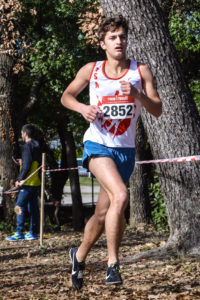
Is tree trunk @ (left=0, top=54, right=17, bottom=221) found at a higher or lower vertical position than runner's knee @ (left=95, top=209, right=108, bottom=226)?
higher

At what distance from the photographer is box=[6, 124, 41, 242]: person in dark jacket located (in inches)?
375

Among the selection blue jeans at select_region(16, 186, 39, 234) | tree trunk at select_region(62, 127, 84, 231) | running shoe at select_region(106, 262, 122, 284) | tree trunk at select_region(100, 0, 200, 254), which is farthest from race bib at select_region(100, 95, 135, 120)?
tree trunk at select_region(62, 127, 84, 231)

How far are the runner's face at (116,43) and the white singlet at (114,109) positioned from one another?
14cm

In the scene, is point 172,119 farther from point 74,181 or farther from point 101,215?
point 74,181

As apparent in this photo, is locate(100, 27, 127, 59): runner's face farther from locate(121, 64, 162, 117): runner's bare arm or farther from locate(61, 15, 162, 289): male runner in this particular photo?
locate(121, 64, 162, 117): runner's bare arm

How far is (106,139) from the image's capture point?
415cm

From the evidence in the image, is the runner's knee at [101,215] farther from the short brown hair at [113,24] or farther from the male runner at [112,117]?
the short brown hair at [113,24]

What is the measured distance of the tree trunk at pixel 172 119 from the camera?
19.4 feet

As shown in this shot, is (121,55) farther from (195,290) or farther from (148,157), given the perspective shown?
(148,157)

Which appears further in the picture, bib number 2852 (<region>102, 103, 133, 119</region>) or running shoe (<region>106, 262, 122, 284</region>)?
bib number 2852 (<region>102, 103, 133, 119</region>)

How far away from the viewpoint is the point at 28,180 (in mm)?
9648

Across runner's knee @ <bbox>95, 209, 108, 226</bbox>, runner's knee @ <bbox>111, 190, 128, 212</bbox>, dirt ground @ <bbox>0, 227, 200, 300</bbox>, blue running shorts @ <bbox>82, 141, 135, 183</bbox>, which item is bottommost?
dirt ground @ <bbox>0, 227, 200, 300</bbox>

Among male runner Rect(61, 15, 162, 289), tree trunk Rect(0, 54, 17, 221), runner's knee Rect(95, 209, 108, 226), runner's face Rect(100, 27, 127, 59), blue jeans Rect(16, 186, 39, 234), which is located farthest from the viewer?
tree trunk Rect(0, 54, 17, 221)

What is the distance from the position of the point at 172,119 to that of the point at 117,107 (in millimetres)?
1950
